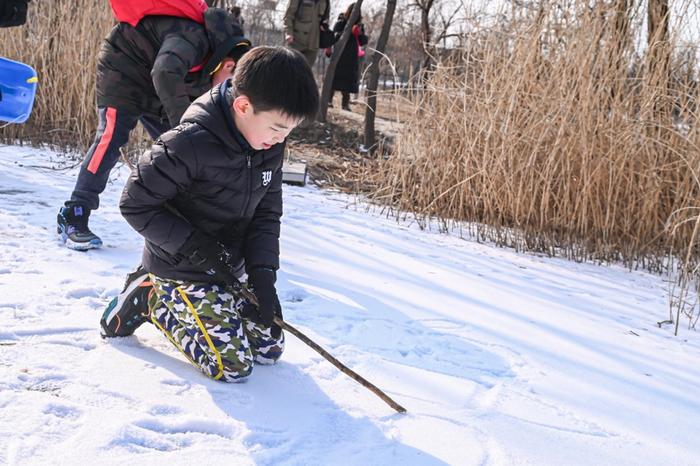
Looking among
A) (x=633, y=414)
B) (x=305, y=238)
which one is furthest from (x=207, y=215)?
(x=305, y=238)

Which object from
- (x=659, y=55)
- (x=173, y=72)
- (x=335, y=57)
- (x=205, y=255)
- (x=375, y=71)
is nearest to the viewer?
(x=205, y=255)

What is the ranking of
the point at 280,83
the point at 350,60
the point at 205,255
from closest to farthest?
the point at 280,83 → the point at 205,255 → the point at 350,60

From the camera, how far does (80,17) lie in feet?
15.5

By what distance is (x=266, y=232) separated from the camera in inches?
73.4

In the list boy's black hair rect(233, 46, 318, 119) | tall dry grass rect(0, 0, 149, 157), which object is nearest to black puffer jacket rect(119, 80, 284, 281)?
boy's black hair rect(233, 46, 318, 119)

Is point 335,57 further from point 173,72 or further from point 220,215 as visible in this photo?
point 220,215

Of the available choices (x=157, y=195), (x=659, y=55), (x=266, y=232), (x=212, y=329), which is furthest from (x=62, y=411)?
(x=659, y=55)

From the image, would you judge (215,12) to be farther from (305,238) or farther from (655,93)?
(655,93)

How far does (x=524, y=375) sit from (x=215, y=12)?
1.63m

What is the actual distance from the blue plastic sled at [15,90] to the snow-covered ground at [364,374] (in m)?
0.53

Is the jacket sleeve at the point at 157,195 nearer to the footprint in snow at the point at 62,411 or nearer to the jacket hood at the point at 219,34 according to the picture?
the footprint in snow at the point at 62,411

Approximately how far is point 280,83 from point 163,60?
3.00ft

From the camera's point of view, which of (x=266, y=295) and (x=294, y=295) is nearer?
(x=266, y=295)

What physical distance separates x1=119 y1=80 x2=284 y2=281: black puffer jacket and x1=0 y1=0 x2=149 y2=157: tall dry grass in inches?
123
